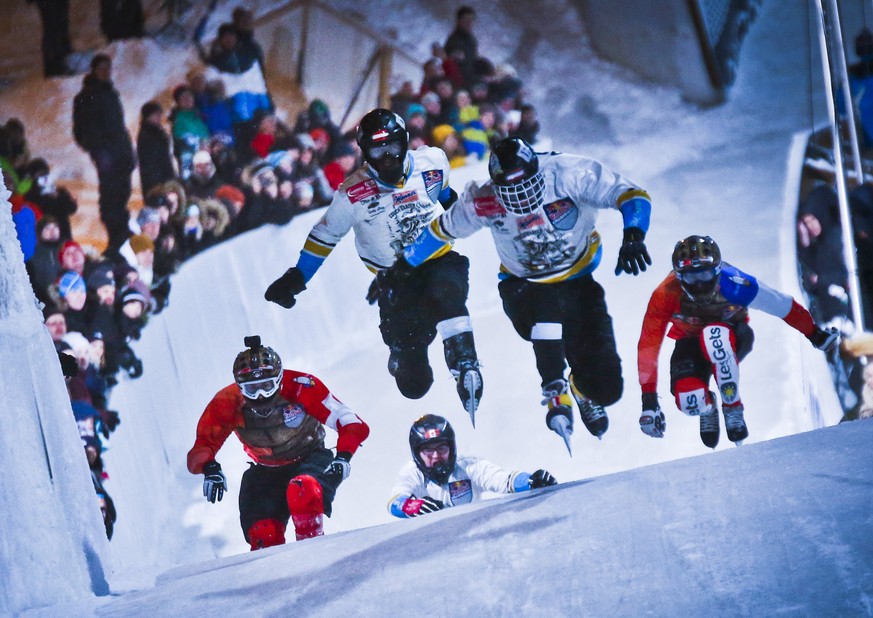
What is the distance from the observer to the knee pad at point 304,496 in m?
4.37

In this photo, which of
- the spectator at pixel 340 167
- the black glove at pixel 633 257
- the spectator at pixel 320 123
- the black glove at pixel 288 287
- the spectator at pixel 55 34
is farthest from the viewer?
the spectator at pixel 55 34

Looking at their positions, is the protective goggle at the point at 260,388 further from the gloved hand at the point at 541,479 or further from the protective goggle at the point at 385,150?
the gloved hand at the point at 541,479

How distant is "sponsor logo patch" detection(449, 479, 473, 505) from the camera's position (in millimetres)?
4695

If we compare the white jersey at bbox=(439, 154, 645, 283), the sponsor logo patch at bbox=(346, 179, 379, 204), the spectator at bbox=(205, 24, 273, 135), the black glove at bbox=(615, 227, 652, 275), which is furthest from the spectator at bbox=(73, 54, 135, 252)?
the black glove at bbox=(615, 227, 652, 275)

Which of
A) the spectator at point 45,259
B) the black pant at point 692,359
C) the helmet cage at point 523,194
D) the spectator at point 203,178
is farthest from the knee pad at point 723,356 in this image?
the spectator at point 45,259

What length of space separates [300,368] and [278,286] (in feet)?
1.46

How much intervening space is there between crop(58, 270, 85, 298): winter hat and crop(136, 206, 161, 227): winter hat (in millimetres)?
444

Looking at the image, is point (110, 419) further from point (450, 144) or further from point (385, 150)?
point (450, 144)

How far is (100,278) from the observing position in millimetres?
5367

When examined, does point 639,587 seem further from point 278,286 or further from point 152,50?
point 152,50

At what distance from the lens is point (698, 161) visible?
5.19 metres

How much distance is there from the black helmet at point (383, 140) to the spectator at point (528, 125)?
0.98 metres

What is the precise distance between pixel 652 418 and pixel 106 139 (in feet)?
11.0

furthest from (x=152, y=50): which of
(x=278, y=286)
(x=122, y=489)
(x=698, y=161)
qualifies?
(x=698, y=161)
